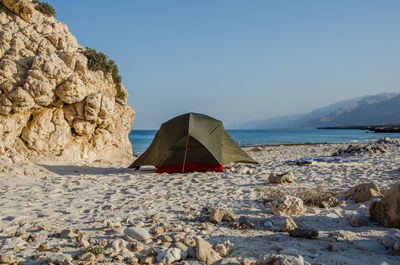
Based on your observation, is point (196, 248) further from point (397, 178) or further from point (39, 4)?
point (39, 4)

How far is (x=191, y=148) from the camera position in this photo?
952cm

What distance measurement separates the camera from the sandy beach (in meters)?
3.20

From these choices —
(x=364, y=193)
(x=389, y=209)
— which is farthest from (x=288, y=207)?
(x=364, y=193)

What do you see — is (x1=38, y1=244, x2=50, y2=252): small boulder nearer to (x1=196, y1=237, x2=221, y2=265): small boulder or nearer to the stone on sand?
the stone on sand

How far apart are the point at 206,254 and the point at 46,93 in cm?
1008

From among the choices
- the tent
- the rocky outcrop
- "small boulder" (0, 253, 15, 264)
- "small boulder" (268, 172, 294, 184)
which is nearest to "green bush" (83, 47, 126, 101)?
the rocky outcrop

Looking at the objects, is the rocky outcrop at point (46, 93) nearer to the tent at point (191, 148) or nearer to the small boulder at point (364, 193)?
the tent at point (191, 148)

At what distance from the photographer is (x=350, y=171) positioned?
883 cm

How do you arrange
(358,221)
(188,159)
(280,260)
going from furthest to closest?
1. (188,159)
2. (358,221)
3. (280,260)

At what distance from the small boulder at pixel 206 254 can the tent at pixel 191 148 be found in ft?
20.7

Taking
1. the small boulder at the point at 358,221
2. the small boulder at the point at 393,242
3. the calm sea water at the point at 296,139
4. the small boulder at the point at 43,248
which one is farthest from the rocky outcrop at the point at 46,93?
the calm sea water at the point at 296,139

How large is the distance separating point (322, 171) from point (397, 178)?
2100mm

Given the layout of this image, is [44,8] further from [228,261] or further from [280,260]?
[280,260]

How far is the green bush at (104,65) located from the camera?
13433 millimetres
